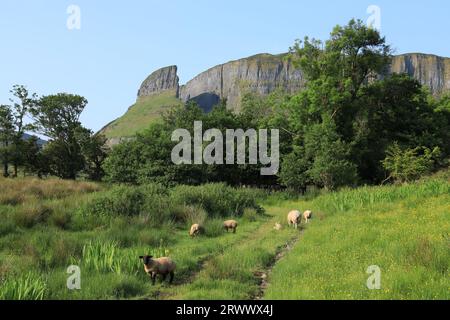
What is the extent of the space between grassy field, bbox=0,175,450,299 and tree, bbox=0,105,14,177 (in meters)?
34.8

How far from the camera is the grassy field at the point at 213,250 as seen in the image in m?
8.12

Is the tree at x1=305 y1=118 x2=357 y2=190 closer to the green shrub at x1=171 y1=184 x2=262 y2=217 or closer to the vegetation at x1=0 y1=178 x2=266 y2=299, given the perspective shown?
the green shrub at x1=171 y1=184 x2=262 y2=217

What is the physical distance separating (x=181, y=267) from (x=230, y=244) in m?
3.82

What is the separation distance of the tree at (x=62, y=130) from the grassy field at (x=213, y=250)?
119 ft

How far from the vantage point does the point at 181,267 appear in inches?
420

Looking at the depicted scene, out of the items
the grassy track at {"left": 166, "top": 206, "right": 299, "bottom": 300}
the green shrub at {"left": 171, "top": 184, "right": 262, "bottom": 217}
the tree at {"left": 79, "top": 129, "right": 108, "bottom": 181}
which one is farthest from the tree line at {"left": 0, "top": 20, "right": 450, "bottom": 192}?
the grassy track at {"left": 166, "top": 206, "right": 299, "bottom": 300}

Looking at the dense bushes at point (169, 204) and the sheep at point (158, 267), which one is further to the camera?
the dense bushes at point (169, 204)

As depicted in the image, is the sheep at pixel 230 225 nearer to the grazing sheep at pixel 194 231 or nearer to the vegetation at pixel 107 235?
the vegetation at pixel 107 235

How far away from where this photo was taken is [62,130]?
5988cm

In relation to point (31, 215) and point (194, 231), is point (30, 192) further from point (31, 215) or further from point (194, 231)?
point (194, 231)

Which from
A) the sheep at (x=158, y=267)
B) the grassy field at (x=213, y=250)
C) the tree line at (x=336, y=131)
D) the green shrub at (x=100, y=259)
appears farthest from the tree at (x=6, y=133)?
the sheep at (x=158, y=267)

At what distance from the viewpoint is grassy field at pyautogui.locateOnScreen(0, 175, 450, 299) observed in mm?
8125

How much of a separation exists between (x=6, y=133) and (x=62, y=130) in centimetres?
825
